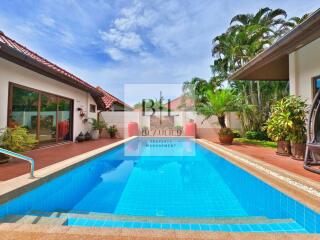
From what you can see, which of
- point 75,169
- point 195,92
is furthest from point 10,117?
point 195,92

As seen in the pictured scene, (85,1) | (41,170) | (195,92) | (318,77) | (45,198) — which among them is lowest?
(45,198)

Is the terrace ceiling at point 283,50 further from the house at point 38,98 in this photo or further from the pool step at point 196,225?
the house at point 38,98

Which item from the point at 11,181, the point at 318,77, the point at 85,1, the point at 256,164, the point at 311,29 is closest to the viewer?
the point at 11,181

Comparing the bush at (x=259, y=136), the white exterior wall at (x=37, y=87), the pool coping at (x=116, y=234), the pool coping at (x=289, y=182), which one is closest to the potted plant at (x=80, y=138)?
the white exterior wall at (x=37, y=87)

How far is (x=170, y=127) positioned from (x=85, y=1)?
12.6 meters

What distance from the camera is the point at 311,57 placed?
697 centimetres

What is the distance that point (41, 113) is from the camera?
32.6 ft

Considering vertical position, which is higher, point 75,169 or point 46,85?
point 46,85

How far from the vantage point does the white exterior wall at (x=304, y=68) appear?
677cm

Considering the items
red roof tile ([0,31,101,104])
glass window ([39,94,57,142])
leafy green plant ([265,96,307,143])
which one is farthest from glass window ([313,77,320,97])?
glass window ([39,94,57,142])

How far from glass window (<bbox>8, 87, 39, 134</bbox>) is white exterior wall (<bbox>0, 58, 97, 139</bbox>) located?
320 millimetres

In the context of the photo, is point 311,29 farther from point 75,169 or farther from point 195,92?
point 195,92

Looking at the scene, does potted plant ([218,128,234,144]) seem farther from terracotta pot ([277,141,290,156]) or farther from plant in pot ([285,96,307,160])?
plant in pot ([285,96,307,160])

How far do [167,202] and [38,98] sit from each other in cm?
832
